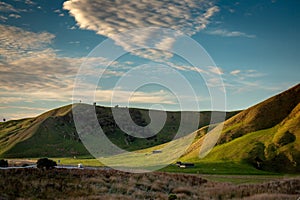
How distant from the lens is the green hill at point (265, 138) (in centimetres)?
10425

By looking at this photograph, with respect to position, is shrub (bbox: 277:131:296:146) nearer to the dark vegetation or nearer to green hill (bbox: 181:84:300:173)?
green hill (bbox: 181:84:300:173)

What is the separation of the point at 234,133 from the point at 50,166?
98454mm

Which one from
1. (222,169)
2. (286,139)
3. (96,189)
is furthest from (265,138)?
(96,189)

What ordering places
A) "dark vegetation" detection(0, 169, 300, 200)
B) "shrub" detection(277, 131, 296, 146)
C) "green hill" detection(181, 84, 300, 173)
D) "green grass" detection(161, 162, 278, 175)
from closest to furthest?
"dark vegetation" detection(0, 169, 300, 200) → "green grass" detection(161, 162, 278, 175) → "green hill" detection(181, 84, 300, 173) → "shrub" detection(277, 131, 296, 146)

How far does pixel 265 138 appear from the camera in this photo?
11988 centimetres

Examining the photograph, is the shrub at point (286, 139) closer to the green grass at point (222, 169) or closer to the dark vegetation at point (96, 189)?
the green grass at point (222, 169)

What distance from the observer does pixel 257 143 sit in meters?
117

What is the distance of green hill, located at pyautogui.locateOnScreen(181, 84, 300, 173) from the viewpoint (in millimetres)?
104250

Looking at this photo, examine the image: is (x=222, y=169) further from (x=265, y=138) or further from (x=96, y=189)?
(x=96, y=189)

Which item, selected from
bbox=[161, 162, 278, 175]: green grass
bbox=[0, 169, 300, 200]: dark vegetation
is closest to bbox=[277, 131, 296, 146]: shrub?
bbox=[161, 162, 278, 175]: green grass

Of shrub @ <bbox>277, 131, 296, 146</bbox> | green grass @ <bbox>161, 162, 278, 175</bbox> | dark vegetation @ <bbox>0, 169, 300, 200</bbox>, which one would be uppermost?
shrub @ <bbox>277, 131, 296, 146</bbox>

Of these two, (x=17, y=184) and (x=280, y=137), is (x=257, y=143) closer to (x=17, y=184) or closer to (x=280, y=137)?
(x=280, y=137)

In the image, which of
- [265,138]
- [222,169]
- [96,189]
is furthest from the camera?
[265,138]

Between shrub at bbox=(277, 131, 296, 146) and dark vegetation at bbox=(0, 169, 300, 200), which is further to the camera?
shrub at bbox=(277, 131, 296, 146)
